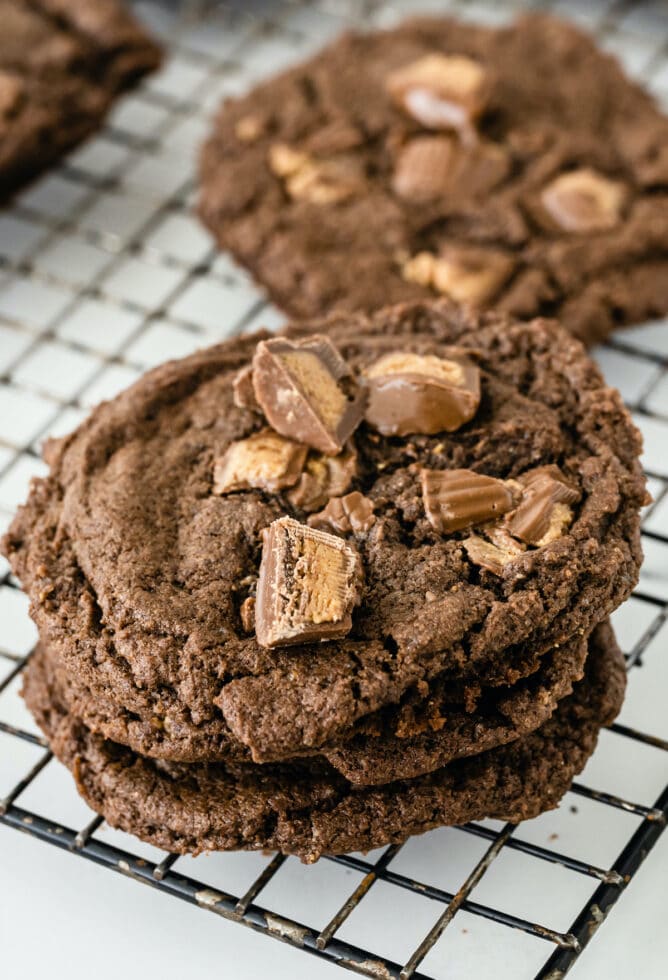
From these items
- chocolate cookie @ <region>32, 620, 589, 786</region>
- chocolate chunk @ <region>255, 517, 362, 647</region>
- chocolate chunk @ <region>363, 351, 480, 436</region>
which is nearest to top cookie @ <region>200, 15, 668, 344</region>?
chocolate chunk @ <region>363, 351, 480, 436</region>

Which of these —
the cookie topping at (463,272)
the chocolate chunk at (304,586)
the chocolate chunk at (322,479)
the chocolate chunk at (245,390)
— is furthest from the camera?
the cookie topping at (463,272)

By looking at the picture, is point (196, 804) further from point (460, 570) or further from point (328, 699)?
point (460, 570)

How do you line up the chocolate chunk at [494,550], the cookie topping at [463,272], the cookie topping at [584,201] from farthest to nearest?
the cookie topping at [584,201], the cookie topping at [463,272], the chocolate chunk at [494,550]

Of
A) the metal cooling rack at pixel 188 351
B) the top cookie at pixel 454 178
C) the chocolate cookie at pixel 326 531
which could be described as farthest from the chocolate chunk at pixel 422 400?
the top cookie at pixel 454 178

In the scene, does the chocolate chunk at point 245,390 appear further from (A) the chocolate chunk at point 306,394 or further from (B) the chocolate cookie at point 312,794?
(B) the chocolate cookie at point 312,794

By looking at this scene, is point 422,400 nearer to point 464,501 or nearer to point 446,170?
point 464,501

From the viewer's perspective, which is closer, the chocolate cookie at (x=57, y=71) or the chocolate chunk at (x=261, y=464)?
the chocolate chunk at (x=261, y=464)

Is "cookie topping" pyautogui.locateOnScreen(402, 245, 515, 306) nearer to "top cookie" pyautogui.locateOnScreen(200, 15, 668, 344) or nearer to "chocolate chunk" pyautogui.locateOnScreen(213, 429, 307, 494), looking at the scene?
"top cookie" pyautogui.locateOnScreen(200, 15, 668, 344)

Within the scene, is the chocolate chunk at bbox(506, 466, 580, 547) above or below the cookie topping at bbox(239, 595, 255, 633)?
above
